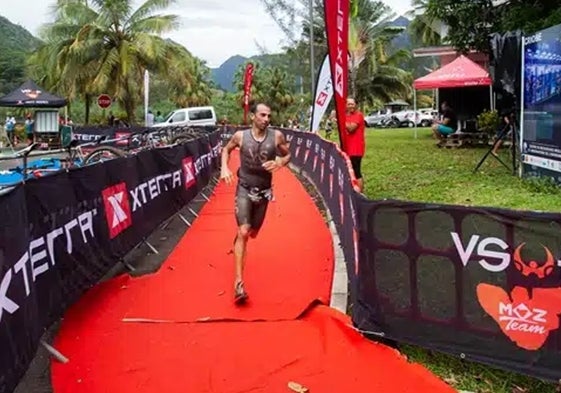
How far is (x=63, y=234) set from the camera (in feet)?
17.4

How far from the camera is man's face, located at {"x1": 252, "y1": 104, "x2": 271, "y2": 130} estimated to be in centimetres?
622

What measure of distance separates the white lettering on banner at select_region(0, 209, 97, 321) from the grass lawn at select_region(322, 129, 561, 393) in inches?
108

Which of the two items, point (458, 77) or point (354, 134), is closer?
point (354, 134)

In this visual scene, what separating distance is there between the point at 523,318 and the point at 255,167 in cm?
314

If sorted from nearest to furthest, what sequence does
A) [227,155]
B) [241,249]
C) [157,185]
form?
[241,249]
[227,155]
[157,185]

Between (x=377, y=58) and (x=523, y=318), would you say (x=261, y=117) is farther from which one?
(x=377, y=58)

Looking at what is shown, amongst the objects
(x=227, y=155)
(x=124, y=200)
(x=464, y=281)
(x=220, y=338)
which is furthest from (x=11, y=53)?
(x=464, y=281)

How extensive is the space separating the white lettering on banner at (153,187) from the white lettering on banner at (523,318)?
15.0 ft

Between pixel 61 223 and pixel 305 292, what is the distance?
7.76ft

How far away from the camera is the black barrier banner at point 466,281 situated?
3898 millimetres

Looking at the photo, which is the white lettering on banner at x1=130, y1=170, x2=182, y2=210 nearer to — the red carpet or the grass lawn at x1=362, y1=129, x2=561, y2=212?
the red carpet

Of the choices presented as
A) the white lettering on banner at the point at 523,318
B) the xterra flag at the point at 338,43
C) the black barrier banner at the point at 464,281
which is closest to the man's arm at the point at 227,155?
the black barrier banner at the point at 464,281

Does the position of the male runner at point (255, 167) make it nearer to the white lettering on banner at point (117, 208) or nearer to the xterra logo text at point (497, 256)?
the white lettering on banner at point (117, 208)

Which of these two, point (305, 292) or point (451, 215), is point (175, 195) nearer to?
point (305, 292)
